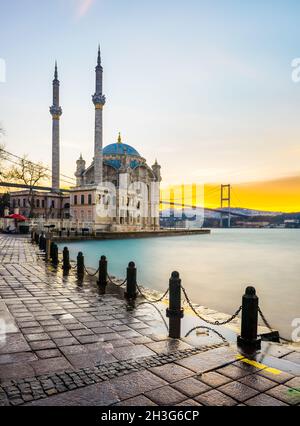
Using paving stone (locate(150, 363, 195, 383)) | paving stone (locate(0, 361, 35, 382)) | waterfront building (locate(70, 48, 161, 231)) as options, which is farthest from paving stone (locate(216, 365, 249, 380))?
waterfront building (locate(70, 48, 161, 231))

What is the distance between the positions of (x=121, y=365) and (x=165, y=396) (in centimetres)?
89

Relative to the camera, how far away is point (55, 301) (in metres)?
7.32

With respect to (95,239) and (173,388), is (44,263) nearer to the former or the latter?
(173,388)

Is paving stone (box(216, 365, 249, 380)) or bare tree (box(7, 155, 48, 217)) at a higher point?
bare tree (box(7, 155, 48, 217))

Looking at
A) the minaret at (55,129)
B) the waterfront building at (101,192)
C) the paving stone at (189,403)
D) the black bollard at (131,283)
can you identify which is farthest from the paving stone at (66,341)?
the minaret at (55,129)

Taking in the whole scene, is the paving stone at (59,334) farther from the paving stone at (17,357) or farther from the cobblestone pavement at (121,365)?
the paving stone at (17,357)

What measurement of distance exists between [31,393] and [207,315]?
4.73 meters

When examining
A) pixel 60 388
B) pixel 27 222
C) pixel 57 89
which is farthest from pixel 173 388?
pixel 57 89

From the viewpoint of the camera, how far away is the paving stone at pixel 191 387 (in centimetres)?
338

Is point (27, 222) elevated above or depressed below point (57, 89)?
below

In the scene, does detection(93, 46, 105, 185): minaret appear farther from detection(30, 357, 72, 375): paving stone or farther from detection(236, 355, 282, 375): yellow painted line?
detection(236, 355, 282, 375): yellow painted line

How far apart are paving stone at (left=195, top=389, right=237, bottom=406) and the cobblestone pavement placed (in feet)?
0.03

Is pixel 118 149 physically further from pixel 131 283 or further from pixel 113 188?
pixel 131 283

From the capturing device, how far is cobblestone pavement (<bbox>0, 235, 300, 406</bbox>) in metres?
3.29
